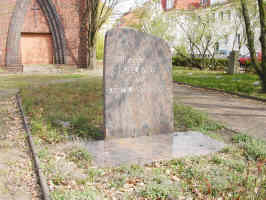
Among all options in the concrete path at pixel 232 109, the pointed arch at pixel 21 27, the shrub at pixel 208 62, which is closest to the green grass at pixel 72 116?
the concrete path at pixel 232 109

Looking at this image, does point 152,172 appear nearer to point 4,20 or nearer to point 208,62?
point 4,20

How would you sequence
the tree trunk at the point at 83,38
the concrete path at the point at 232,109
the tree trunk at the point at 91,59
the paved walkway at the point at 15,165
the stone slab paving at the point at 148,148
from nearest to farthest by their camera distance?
the paved walkway at the point at 15,165
the stone slab paving at the point at 148,148
the concrete path at the point at 232,109
the tree trunk at the point at 83,38
the tree trunk at the point at 91,59

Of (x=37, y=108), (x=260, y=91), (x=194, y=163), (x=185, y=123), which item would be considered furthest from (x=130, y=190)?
(x=260, y=91)

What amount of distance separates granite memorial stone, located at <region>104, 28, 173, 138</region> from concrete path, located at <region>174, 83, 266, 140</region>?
5.82 ft

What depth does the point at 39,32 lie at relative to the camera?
2102 cm

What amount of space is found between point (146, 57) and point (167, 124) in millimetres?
1305

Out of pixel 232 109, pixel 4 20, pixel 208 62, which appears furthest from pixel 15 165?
pixel 208 62

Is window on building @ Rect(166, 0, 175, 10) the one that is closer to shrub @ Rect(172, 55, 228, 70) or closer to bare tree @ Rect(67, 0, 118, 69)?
shrub @ Rect(172, 55, 228, 70)

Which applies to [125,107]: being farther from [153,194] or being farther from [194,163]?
[153,194]

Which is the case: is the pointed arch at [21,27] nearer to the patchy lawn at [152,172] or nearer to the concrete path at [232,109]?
the concrete path at [232,109]

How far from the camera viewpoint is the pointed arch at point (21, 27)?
1981 cm

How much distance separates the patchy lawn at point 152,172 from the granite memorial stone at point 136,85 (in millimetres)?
648

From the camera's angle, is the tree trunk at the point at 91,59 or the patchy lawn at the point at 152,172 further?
the tree trunk at the point at 91,59

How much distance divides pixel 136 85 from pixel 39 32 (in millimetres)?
17817
